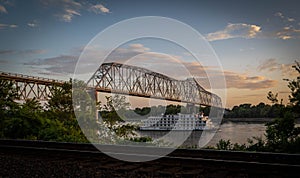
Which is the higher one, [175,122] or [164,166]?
[175,122]

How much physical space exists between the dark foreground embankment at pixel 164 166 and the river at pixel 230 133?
6152 millimetres

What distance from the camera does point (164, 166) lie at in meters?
5.76

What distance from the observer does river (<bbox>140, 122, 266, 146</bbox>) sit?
1429 cm

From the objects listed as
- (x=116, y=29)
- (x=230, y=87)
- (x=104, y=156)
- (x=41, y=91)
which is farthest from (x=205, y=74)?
(x=41, y=91)

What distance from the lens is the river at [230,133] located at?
14.3m

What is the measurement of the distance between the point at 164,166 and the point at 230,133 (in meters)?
13.3

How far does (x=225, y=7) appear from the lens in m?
13.3

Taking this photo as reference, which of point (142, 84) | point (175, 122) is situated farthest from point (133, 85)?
point (175, 122)

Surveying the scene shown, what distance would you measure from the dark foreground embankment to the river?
6.15m

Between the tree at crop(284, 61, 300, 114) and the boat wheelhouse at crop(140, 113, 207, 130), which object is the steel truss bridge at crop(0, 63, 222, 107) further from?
A: the tree at crop(284, 61, 300, 114)

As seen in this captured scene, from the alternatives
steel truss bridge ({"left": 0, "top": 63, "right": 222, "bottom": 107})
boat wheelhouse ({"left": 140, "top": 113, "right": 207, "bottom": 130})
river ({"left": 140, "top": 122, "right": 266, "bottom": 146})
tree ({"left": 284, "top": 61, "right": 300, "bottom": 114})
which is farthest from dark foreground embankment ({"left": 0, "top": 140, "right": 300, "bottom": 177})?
steel truss bridge ({"left": 0, "top": 63, "right": 222, "bottom": 107})

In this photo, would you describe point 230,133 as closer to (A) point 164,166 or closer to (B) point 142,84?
(A) point 164,166

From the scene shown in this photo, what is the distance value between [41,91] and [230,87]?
2561 centimetres

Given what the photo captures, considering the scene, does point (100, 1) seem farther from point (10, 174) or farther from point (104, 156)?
point (10, 174)
